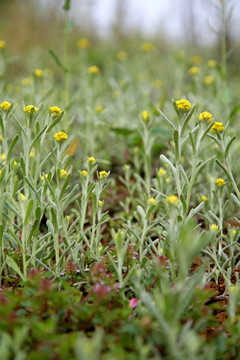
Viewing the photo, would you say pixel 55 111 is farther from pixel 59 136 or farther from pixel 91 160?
pixel 91 160

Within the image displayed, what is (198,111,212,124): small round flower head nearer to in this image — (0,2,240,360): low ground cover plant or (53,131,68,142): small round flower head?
(0,2,240,360): low ground cover plant

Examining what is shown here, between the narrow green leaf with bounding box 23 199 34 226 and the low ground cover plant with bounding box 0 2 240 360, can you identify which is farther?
the narrow green leaf with bounding box 23 199 34 226

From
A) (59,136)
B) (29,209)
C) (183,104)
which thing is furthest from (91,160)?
(183,104)

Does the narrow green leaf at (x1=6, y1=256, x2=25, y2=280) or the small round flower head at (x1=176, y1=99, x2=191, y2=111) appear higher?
the small round flower head at (x1=176, y1=99, x2=191, y2=111)

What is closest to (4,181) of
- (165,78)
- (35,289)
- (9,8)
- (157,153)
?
(35,289)

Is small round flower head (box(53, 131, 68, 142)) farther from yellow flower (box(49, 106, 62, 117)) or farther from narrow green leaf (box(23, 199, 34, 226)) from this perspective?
narrow green leaf (box(23, 199, 34, 226))

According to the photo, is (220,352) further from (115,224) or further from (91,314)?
(115,224)

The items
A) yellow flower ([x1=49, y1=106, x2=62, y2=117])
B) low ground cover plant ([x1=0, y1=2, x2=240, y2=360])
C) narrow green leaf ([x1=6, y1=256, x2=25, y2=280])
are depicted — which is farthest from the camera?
yellow flower ([x1=49, y1=106, x2=62, y2=117])

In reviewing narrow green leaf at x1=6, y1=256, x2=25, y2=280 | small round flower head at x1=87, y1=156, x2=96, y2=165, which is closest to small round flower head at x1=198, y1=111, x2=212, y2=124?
small round flower head at x1=87, y1=156, x2=96, y2=165

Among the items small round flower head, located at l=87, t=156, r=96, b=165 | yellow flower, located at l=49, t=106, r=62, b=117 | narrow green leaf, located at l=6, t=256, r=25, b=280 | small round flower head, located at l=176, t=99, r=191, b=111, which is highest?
small round flower head, located at l=176, t=99, r=191, b=111

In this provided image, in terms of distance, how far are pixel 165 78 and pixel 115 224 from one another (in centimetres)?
366

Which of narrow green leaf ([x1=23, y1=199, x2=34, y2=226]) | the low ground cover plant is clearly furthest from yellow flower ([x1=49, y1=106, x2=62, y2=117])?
narrow green leaf ([x1=23, y1=199, x2=34, y2=226])

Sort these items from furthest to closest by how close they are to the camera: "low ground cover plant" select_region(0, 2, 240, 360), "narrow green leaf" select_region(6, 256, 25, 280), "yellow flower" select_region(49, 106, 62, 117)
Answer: "yellow flower" select_region(49, 106, 62, 117) → "narrow green leaf" select_region(6, 256, 25, 280) → "low ground cover plant" select_region(0, 2, 240, 360)

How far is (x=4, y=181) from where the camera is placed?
1578 millimetres
